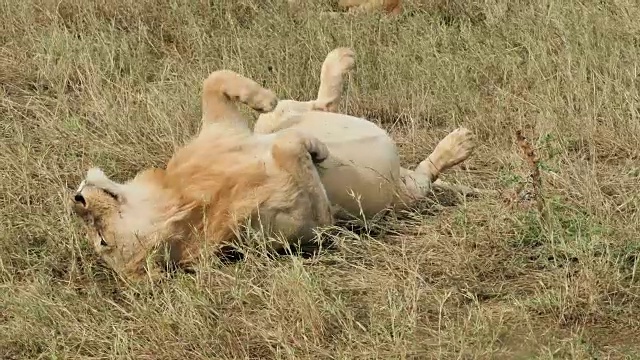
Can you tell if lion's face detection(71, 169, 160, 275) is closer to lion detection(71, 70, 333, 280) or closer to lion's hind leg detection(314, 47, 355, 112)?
lion detection(71, 70, 333, 280)

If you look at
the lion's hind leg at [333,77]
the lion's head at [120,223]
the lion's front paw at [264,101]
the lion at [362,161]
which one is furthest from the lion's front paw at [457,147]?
the lion's head at [120,223]

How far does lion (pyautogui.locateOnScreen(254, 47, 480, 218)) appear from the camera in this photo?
3.38m

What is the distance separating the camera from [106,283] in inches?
125

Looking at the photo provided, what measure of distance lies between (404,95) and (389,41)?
0.78 m

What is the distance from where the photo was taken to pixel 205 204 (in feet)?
10.2

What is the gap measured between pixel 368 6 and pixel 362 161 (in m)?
2.89

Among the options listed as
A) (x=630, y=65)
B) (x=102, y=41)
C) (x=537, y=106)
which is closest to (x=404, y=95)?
(x=537, y=106)

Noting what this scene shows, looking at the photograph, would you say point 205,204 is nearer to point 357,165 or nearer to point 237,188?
point 237,188

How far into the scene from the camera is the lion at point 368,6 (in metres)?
5.96

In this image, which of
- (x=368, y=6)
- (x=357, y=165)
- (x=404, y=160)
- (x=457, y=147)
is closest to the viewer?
(x=357, y=165)

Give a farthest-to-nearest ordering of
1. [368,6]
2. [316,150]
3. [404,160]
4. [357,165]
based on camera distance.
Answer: [368,6]
[404,160]
[357,165]
[316,150]

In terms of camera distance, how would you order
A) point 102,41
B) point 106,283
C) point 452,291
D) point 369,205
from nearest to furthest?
point 452,291
point 106,283
point 369,205
point 102,41

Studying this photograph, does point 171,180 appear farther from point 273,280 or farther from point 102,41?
point 102,41

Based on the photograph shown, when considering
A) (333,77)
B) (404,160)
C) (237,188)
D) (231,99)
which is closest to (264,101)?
(231,99)
